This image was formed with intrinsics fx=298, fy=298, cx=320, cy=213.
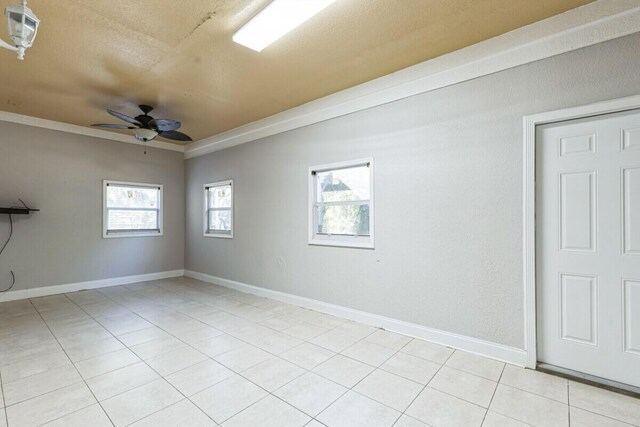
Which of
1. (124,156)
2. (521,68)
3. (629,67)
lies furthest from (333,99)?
(124,156)

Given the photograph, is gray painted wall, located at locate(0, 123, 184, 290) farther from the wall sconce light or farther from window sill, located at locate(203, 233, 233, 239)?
the wall sconce light

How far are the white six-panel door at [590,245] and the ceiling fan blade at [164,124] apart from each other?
3892 mm

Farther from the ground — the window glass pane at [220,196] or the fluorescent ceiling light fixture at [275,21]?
the fluorescent ceiling light fixture at [275,21]

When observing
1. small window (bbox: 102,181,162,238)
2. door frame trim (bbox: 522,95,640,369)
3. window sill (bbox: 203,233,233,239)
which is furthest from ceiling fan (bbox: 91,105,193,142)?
door frame trim (bbox: 522,95,640,369)

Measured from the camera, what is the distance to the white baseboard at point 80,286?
455 centimetres

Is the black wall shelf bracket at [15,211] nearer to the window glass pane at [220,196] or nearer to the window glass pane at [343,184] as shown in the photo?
the window glass pane at [220,196]

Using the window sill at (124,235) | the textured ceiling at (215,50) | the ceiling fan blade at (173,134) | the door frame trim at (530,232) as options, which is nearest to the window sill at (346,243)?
the door frame trim at (530,232)

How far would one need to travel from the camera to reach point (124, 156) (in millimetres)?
5645

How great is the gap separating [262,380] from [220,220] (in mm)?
4006

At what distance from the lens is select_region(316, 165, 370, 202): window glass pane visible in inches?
144

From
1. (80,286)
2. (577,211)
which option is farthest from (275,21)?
(80,286)

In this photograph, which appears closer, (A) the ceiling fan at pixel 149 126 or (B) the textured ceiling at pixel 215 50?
(B) the textured ceiling at pixel 215 50

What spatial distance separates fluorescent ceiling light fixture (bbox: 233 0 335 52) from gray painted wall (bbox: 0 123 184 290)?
4.30 meters

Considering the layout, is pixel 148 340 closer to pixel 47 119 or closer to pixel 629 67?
pixel 47 119
